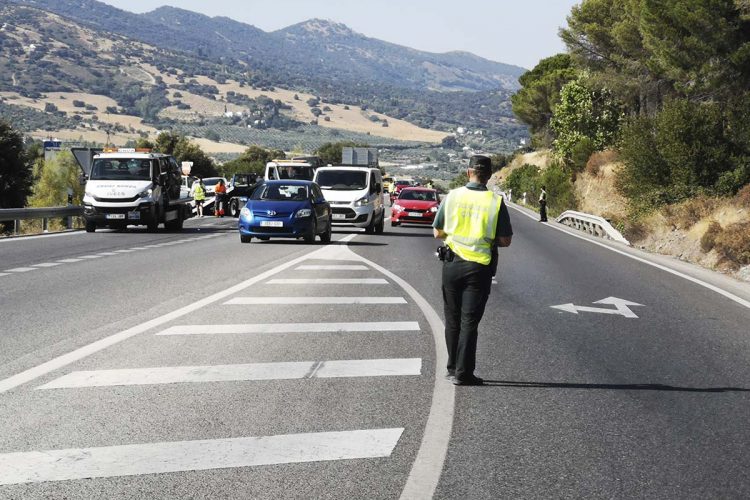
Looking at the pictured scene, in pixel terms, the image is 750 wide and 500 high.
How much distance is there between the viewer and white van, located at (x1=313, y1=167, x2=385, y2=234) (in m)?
31.2

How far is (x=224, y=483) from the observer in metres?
5.54

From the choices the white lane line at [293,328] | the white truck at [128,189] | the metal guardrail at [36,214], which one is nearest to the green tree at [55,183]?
the metal guardrail at [36,214]

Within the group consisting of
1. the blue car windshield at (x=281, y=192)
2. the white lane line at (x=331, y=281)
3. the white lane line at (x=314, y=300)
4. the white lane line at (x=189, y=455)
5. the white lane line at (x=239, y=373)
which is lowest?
the white lane line at (x=331, y=281)

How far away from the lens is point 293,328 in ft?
37.6

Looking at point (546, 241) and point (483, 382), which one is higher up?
point (483, 382)

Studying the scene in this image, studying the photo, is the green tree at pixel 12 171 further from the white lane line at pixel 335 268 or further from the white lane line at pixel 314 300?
the white lane line at pixel 314 300

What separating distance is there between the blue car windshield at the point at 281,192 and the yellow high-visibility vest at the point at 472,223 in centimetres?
1812

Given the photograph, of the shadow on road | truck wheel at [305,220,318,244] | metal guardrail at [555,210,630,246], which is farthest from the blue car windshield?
the shadow on road

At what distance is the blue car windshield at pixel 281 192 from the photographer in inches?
1050

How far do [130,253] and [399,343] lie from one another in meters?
13.3

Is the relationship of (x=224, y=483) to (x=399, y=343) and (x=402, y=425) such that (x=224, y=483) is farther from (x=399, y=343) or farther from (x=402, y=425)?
(x=399, y=343)

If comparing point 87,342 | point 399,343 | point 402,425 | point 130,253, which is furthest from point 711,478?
point 130,253

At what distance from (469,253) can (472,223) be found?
0.23 meters

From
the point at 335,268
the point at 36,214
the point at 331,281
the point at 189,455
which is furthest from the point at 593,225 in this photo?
the point at 189,455
